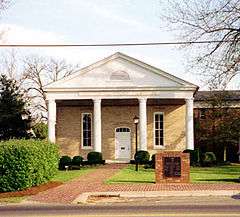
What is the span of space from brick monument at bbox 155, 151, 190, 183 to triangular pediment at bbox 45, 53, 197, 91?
59.0 ft

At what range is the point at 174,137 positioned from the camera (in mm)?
46375

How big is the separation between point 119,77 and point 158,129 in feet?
21.4

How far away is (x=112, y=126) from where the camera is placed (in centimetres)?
4656

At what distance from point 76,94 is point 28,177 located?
20334mm

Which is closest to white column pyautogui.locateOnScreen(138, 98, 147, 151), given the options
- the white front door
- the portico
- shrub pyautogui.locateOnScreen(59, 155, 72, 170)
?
the portico

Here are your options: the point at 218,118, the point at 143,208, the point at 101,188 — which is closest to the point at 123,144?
the point at 218,118

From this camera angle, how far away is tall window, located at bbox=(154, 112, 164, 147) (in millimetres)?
46531

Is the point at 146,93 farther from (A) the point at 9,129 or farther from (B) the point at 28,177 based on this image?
(B) the point at 28,177

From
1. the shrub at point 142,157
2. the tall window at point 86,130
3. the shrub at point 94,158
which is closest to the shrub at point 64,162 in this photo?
the shrub at point 94,158

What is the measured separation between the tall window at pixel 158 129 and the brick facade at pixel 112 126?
12.0 inches

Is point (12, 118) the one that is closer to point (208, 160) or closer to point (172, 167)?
point (208, 160)

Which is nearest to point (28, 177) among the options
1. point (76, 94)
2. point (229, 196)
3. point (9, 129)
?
A: point (229, 196)

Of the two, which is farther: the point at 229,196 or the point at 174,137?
the point at 174,137

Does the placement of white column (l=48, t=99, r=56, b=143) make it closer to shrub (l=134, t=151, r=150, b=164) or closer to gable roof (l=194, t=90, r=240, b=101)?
shrub (l=134, t=151, r=150, b=164)
